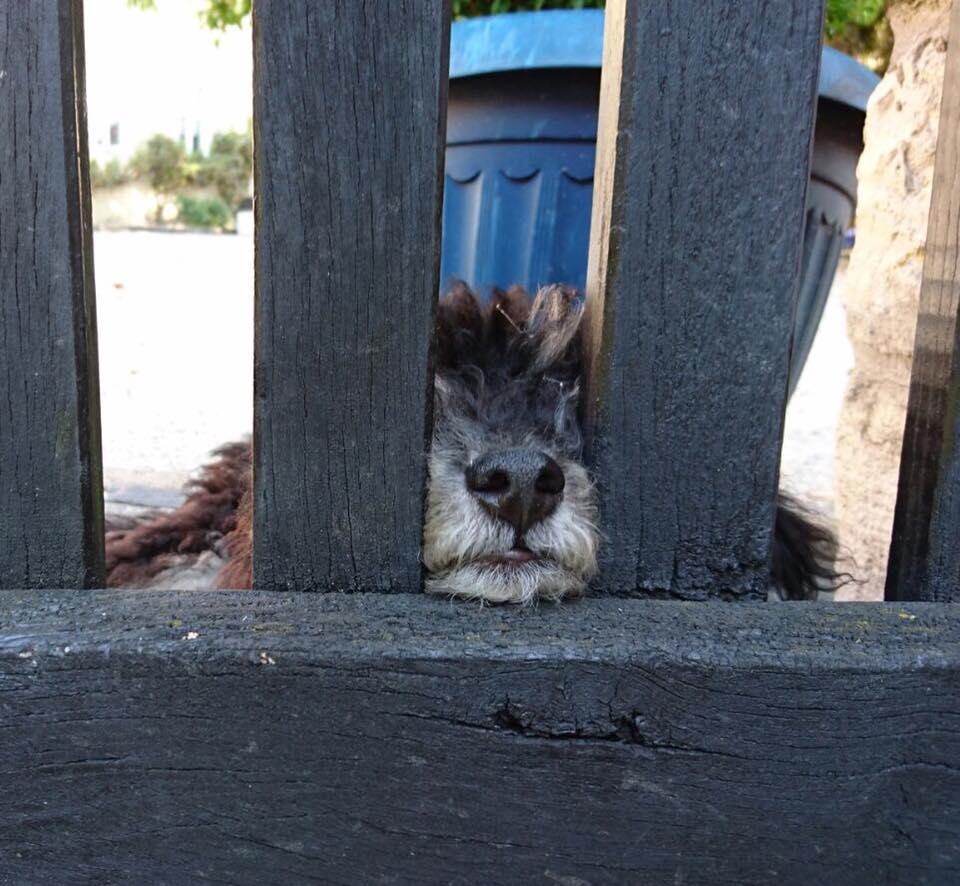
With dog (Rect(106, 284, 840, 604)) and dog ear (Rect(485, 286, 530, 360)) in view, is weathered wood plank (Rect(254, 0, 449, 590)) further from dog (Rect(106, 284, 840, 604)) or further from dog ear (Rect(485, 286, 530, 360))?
dog ear (Rect(485, 286, 530, 360))

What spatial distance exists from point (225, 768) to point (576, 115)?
295 cm

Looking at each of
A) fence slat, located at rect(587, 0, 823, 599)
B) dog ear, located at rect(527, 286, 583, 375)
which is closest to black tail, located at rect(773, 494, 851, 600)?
dog ear, located at rect(527, 286, 583, 375)

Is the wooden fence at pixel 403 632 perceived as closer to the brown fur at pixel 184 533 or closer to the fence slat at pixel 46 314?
the fence slat at pixel 46 314

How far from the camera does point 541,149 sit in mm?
3799

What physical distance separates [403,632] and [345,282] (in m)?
0.55

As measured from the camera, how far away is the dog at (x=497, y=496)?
1.70m

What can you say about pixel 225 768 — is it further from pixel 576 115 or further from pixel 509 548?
pixel 576 115

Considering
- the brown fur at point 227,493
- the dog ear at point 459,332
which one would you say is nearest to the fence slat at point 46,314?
the brown fur at point 227,493

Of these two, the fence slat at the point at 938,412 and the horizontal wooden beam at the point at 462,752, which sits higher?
the fence slat at the point at 938,412

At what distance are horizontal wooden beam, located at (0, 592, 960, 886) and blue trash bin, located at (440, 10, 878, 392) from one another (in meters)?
2.23

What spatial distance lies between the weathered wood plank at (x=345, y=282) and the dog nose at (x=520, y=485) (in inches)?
5.9

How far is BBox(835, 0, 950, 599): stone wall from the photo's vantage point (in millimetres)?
3299

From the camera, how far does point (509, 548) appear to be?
1.75m

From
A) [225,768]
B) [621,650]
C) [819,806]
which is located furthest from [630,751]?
[225,768]
